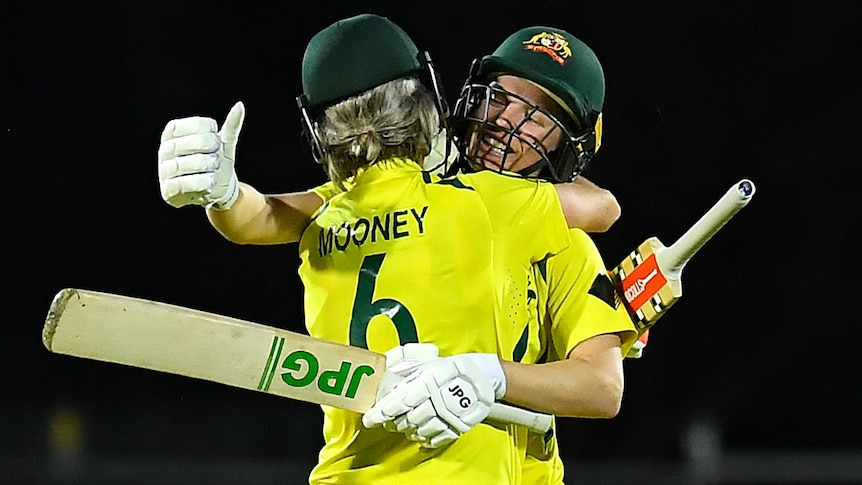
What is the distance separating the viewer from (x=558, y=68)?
1634 mm

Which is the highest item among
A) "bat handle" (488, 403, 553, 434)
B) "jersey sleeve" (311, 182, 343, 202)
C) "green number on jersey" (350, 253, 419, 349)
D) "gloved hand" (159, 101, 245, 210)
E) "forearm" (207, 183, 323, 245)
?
"gloved hand" (159, 101, 245, 210)

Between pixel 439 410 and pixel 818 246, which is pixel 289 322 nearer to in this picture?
pixel 818 246

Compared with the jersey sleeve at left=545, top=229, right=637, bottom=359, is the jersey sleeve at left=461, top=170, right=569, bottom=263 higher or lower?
higher

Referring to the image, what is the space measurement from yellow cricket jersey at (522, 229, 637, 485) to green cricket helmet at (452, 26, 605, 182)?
17 cm

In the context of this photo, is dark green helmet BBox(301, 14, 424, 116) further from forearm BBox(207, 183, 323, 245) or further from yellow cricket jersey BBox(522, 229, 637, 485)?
yellow cricket jersey BBox(522, 229, 637, 485)

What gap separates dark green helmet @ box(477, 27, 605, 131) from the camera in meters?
1.63

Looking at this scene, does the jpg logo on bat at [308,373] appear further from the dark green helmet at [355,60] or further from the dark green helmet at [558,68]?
the dark green helmet at [558,68]

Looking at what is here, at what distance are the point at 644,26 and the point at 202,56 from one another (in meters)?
1.39

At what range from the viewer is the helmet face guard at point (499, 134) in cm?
162

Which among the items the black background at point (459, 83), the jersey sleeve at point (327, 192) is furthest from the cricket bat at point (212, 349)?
the black background at point (459, 83)

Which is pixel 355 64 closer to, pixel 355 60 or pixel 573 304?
pixel 355 60

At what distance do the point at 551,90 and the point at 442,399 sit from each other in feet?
1.65

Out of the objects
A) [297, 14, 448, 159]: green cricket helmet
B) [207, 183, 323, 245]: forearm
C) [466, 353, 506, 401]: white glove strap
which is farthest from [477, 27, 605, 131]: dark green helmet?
[466, 353, 506, 401]: white glove strap

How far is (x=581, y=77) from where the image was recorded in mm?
1651
